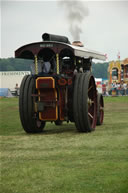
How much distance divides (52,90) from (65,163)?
386 centimetres

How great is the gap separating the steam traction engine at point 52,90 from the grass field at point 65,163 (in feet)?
2.04

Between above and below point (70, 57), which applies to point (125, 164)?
below

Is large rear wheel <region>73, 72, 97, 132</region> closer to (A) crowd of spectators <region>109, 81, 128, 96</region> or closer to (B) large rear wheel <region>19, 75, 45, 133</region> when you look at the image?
(B) large rear wheel <region>19, 75, 45, 133</region>

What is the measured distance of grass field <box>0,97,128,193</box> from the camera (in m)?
5.00

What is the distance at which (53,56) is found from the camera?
1034 centimetres

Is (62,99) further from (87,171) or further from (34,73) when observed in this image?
(87,171)

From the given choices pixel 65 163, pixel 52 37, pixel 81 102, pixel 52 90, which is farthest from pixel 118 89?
pixel 65 163

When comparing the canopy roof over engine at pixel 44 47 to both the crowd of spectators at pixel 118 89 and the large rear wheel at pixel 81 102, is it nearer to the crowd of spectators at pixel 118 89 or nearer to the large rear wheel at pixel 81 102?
the large rear wheel at pixel 81 102

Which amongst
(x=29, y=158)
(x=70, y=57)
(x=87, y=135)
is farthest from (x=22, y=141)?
(x=70, y=57)

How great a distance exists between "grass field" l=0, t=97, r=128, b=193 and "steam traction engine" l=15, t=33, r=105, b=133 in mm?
621

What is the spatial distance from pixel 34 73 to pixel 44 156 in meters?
3.69

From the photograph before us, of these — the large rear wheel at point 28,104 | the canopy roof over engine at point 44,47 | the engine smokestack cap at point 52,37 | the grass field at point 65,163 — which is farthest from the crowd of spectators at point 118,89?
the grass field at point 65,163

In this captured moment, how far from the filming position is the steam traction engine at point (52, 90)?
974 cm

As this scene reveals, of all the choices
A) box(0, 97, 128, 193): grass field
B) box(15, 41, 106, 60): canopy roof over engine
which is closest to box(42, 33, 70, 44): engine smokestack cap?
box(15, 41, 106, 60): canopy roof over engine
